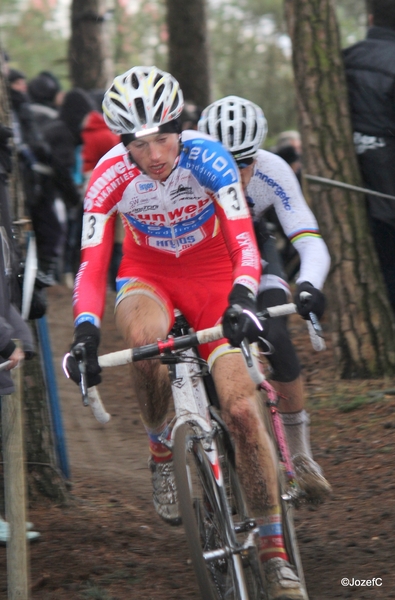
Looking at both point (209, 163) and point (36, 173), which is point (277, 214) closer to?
point (209, 163)

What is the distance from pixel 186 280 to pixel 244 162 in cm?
77

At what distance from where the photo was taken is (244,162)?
4762mm

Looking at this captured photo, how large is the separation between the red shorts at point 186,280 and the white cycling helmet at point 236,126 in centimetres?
52

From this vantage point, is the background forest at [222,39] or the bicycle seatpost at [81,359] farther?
the background forest at [222,39]

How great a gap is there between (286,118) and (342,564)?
759 inches

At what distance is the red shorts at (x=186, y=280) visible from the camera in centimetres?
432

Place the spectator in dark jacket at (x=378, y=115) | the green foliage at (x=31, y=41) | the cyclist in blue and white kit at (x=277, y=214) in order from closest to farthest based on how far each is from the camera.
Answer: the cyclist in blue and white kit at (x=277, y=214) → the spectator in dark jacket at (x=378, y=115) → the green foliage at (x=31, y=41)

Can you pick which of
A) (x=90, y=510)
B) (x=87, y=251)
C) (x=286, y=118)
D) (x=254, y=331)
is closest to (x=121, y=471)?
(x=90, y=510)

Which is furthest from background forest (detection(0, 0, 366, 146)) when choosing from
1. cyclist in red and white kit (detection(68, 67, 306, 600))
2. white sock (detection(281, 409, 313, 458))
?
cyclist in red and white kit (detection(68, 67, 306, 600))

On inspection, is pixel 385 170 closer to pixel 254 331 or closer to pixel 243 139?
pixel 243 139

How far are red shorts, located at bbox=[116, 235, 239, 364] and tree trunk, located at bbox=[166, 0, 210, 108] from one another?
877 centimetres

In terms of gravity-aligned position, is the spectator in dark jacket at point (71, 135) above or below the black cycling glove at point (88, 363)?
above

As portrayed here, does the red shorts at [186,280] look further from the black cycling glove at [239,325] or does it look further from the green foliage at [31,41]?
the green foliage at [31,41]

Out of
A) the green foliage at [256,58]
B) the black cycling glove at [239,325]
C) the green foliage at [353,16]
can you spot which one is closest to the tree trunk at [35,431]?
the black cycling glove at [239,325]
